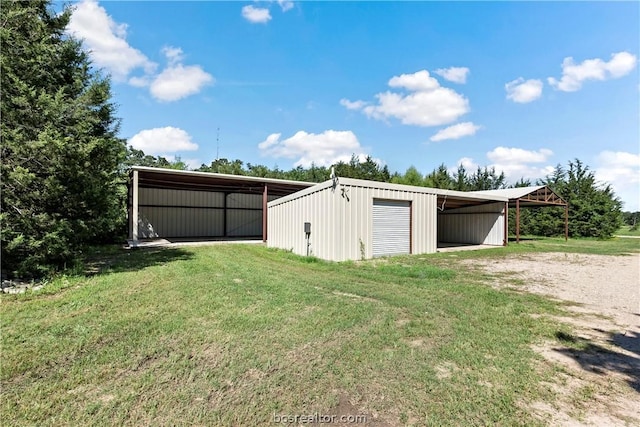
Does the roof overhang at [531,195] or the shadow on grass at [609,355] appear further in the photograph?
the roof overhang at [531,195]

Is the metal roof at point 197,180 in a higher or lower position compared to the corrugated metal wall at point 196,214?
higher

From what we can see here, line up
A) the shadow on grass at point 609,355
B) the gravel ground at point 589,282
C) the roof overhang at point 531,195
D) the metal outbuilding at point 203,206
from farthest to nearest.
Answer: the roof overhang at point 531,195 → the metal outbuilding at point 203,206 → the gravel ground at point 589,282 → the shadow on grass at point 609,355

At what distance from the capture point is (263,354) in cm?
292

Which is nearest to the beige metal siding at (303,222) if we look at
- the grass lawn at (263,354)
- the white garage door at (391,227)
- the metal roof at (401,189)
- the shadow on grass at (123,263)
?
the metal roof at (401,189)

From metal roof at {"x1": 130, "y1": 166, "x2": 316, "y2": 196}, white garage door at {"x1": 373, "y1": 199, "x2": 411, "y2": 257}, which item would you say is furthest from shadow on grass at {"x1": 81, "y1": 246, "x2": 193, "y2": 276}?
white garage door at {"x1": 373, "y1": 199, "x2": 411, "y2": 257}

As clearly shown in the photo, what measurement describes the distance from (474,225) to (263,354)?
17.4 metres

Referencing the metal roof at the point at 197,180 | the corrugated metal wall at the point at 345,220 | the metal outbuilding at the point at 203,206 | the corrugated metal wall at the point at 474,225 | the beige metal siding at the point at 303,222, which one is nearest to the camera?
the corrugated metal wall at the point at 345,220

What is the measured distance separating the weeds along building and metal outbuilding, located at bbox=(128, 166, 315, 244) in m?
→ 0.05

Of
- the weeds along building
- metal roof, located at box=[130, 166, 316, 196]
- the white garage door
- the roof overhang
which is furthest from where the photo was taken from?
the roof overhang

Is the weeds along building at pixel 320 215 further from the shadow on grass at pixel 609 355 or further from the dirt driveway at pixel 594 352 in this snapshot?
the shadow on grass at pixel 609 355

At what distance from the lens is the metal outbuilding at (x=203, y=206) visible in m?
16.0

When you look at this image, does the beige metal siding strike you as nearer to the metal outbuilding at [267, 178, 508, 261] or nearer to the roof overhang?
the metal outbuilding at [267, 178, 508, 261]

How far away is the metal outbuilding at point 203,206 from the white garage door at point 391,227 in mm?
5828

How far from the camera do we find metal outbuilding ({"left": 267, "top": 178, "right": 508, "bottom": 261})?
9414mm
